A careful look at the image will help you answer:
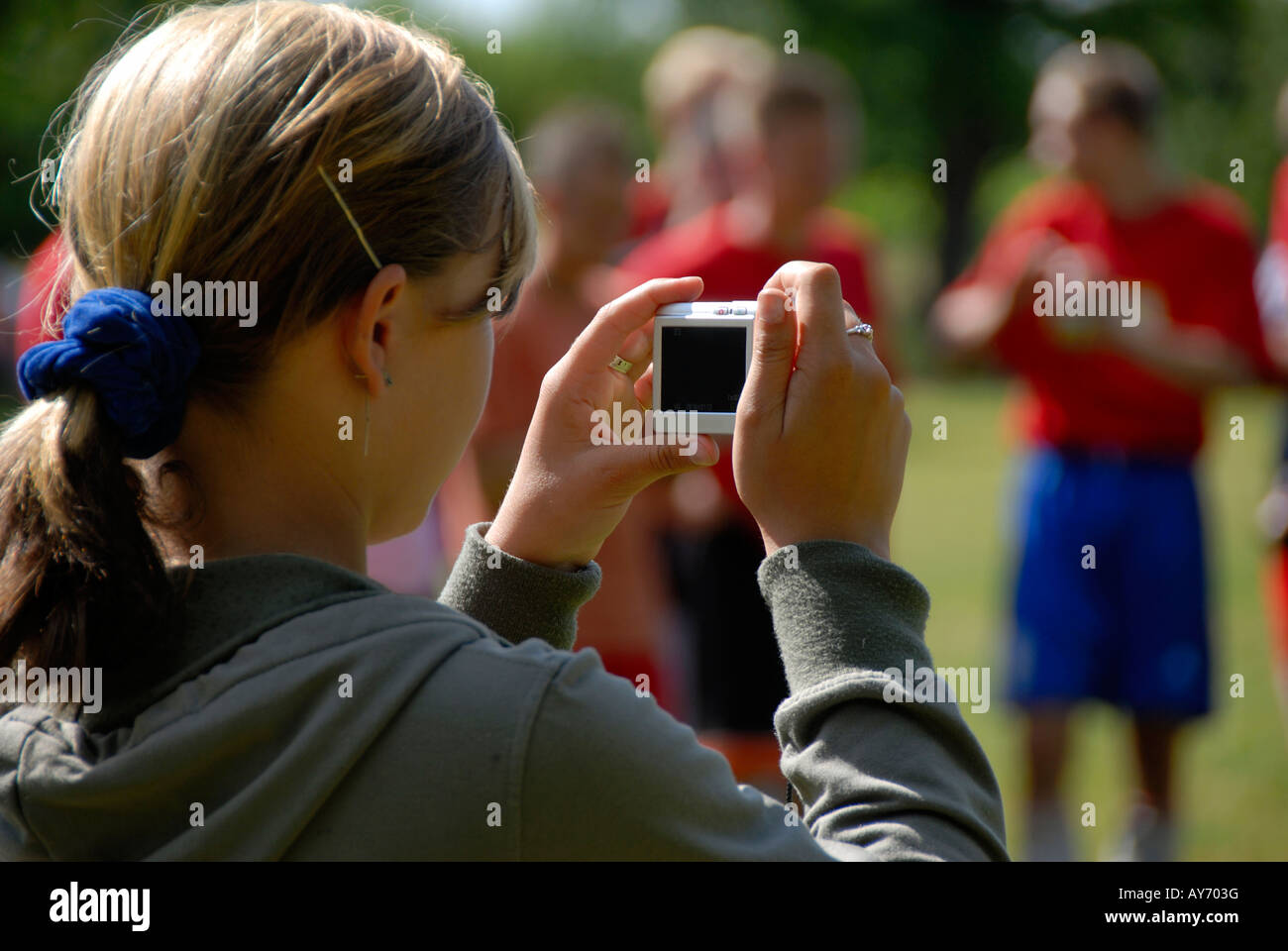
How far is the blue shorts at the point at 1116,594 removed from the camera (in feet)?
15.0

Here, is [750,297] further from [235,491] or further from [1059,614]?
[235,491]

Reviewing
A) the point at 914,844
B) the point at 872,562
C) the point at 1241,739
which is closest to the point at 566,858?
the point at 914,844

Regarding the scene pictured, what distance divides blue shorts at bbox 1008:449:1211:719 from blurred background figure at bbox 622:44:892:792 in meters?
0.88

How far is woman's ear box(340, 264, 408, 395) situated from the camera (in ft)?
4.33

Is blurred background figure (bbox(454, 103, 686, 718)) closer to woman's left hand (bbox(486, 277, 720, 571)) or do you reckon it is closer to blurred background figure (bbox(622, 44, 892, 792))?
blurred background figure (bbox(622, 44, 892, 792))

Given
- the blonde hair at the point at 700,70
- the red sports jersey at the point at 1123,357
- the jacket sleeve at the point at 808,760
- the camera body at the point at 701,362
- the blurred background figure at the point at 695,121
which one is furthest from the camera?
the blonde hair at the point at 700,70

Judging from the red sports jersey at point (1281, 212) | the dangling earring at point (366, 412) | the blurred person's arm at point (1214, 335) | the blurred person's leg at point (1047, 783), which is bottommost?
the blurred person's leg at point (1047, 783)

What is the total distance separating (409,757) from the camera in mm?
1156

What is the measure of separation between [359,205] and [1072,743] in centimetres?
391

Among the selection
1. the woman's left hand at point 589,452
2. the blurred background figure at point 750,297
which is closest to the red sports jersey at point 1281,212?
the blurred background figure at point 750,297

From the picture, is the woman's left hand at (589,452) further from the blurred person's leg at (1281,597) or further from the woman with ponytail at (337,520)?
the blurred person's leg at (1281,597)

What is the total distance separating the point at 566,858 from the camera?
1157 millimetres

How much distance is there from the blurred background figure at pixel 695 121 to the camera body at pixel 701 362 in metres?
4.93

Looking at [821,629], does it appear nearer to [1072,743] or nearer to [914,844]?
[914,844]
